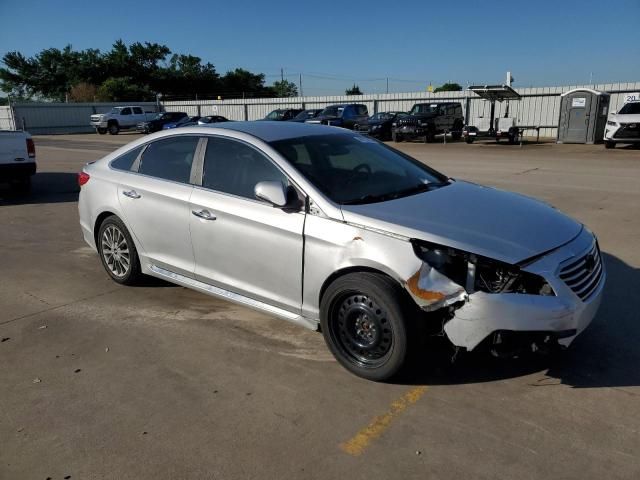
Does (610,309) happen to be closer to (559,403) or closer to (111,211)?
(559,403)

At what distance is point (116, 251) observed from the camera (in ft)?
17.3

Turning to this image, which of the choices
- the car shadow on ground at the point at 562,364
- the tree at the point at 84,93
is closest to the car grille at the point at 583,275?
the car shadow on ground at the point at 562,364

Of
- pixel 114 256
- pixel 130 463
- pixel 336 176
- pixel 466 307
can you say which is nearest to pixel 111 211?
pixel 114 256

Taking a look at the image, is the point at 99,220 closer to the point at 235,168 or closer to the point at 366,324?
the point at 235,168

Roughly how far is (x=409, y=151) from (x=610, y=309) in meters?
17.7

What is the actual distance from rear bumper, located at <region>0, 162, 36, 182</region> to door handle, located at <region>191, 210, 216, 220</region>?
8165 mm

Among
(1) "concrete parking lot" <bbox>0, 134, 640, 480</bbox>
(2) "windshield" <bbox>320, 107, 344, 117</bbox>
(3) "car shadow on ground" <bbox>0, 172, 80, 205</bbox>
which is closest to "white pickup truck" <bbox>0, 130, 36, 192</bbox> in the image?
(3) "car shadow on ground" <bbox>0, 172, 80, 205</bbox>

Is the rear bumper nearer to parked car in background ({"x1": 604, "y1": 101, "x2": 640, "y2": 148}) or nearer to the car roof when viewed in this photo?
the car roof

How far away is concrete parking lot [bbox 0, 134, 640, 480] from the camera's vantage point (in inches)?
108

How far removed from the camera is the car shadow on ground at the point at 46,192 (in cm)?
1065

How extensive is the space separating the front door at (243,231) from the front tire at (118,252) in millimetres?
1032

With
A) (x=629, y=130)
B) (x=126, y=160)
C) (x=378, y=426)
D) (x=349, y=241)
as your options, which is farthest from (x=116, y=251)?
(x=629, y=130)

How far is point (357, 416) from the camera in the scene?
10.2ft

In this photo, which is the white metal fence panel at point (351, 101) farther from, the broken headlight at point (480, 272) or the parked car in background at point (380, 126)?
the broken headlight at point (480, 272)
